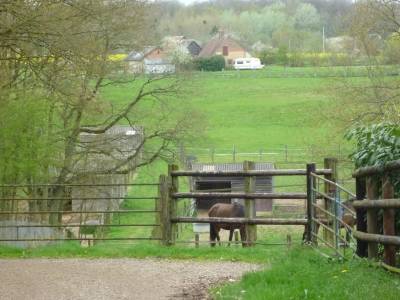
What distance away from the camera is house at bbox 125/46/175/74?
104 ft

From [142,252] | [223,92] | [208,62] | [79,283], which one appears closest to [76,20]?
[142,252]

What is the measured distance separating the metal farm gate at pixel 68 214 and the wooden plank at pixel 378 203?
540 cm

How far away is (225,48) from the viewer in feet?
309

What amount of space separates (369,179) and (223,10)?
103879 millimetres

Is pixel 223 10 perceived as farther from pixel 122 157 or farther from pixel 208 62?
pixel 122 157

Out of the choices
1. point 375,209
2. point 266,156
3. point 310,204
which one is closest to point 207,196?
point 310,204

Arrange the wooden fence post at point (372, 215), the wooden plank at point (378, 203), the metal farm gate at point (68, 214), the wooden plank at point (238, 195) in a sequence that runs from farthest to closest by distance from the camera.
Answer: the metal farm gate at point (68, 214) < the wooden plank at point (238, 195) < the wooden fence post at point (372, 215) < the wooden plank at point (378, 203)

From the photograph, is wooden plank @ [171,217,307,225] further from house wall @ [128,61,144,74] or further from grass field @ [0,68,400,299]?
house wall @ [128,61,144,74]

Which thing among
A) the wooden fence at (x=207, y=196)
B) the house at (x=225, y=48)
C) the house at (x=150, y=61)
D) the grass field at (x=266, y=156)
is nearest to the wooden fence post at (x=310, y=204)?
the grass field at (x=266, y=156)

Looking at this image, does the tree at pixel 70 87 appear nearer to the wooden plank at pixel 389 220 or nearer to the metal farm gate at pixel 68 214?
the metal farm gate at pixel 68 214

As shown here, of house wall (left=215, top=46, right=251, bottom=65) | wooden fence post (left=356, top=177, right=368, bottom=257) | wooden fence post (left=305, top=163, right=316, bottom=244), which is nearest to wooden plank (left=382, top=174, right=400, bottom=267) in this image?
wooden fence post (left=356, top=177, right=368, bottom=257)

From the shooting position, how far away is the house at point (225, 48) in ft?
306

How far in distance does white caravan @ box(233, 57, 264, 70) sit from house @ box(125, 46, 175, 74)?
50.3 metres

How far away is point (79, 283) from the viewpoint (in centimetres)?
984
